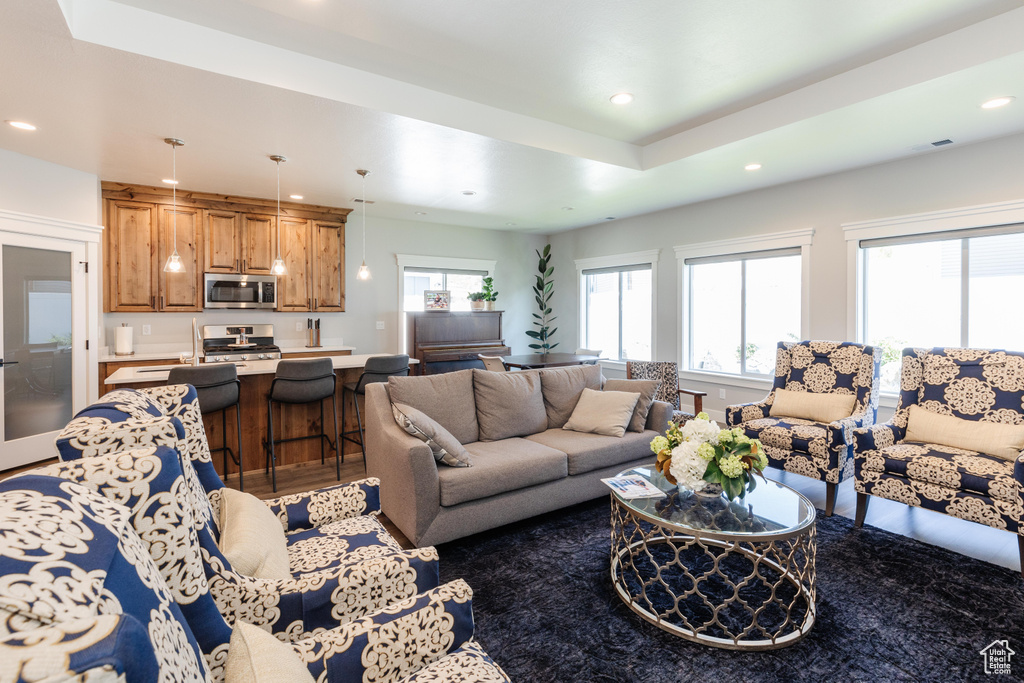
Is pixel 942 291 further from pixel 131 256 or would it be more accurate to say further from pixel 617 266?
pixel 131 256

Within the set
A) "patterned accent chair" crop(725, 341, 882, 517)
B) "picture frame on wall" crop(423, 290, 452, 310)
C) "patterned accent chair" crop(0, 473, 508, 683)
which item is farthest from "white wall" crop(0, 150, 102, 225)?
"patterned accent chair" crop(725, 341, 882, 517)

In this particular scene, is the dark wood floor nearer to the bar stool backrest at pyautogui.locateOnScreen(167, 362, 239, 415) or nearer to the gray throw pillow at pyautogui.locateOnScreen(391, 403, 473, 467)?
the gray throw pillow at pyautogui.locateOnScreen(391, 403, 473, 467)

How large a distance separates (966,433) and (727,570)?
1.85 m

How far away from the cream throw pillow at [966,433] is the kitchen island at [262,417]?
4.25 m

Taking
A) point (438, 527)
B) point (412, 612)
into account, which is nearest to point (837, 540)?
point (438, 527)

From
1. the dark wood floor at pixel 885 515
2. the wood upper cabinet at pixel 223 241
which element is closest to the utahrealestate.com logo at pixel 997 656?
the dark wood floor at pixel 885 515

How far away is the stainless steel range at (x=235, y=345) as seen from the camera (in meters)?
5.40

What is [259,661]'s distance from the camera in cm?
89

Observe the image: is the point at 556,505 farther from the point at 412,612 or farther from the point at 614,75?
the point at 614,75

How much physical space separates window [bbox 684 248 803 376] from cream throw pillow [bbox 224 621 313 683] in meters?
5.44

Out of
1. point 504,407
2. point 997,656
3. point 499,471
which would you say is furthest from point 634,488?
point 997,656

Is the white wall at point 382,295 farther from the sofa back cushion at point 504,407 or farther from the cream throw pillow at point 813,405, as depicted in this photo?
the cream throw pillow at point 813,405

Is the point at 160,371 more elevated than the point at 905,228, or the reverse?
the point at 905,228

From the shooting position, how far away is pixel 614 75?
320 cm
